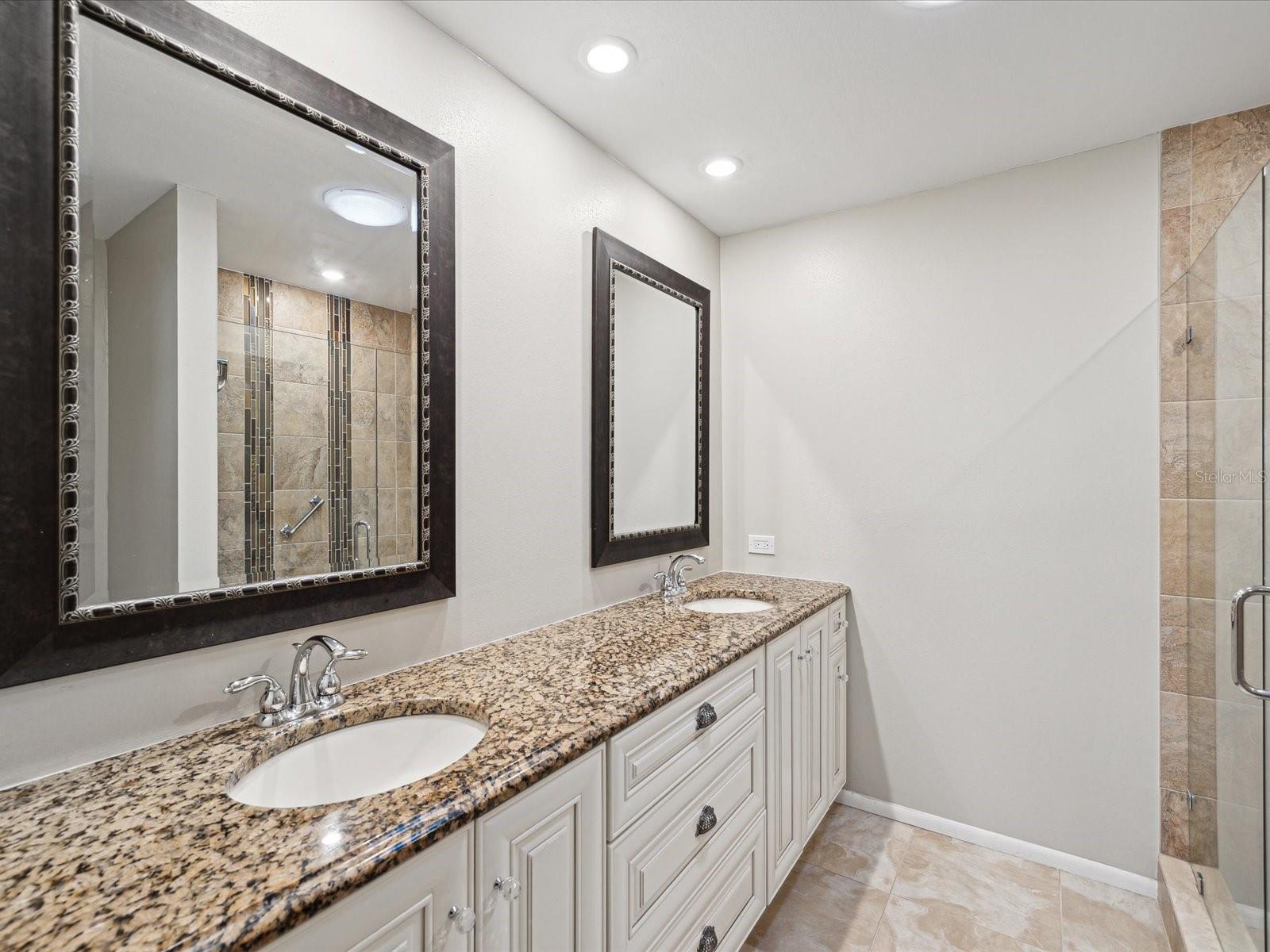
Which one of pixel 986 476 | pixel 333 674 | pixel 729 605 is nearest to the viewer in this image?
pixel 333 674

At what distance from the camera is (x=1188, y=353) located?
196cm

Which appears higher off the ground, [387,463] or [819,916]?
[387,463]

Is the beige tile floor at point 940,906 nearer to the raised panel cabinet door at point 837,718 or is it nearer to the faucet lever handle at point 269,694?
the raised panel cabinet door at point 837,718

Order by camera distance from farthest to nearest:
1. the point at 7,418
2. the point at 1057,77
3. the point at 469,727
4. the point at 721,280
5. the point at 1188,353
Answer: the point at 721,280, the point at 1188,353, the point at 1057,77, the point at 469,727, the point at 7,418

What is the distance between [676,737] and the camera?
1.44m

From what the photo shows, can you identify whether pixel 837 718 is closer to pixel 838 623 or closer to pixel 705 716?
pixel 838 623

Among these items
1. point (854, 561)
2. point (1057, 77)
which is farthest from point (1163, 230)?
point (854, 561)

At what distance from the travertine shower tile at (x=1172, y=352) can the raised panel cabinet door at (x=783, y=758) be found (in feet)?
Result: 4.68

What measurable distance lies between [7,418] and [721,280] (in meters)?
2.59

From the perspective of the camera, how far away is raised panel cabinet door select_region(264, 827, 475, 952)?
2.46 ft

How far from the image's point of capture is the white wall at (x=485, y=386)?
109 centimetres

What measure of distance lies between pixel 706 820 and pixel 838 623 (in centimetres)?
119

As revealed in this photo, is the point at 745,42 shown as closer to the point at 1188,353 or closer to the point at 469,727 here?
the point at 1188,353

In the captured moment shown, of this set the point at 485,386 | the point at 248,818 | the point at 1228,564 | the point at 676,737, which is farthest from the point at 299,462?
the point at 1228,564
